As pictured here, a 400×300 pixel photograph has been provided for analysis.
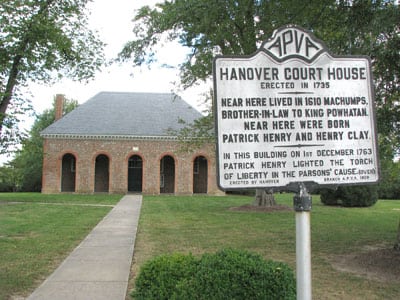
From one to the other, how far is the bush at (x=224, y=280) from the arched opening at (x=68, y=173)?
106 feet

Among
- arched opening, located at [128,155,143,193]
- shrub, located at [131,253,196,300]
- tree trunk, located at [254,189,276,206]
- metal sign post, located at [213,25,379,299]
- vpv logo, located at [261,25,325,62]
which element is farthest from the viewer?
arched opening, located at [128,155,143,193]

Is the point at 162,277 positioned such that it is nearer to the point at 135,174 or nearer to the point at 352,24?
the point at 352,24

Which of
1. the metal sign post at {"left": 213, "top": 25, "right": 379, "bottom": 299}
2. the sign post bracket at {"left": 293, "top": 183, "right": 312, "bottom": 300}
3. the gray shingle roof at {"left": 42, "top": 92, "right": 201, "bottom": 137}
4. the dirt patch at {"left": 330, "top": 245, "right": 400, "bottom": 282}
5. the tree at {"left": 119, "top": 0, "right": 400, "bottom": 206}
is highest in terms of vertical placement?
the gray shingle roof at {"left": 42, "top": 92, "right": 201, "bottom": 137}

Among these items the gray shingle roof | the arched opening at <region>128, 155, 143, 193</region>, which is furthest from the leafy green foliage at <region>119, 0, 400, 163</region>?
the arched opening at <region>128, 155, 143, 193</region>

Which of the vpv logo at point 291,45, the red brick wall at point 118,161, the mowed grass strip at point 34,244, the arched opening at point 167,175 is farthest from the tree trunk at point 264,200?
the arched opening at point 167,175

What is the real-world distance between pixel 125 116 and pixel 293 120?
110 ft

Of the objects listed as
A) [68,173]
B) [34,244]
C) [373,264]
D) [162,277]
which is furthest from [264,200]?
[68,173]

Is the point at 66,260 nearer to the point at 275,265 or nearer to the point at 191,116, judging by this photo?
the point at 275,265

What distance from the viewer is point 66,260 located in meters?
7.69

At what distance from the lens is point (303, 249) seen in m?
2.96

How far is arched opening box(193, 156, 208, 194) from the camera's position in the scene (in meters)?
37.5

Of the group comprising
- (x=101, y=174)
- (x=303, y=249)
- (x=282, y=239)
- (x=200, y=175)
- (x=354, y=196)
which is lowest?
(x=282, y=239)

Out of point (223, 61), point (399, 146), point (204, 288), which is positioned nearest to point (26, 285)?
point (204, 288)

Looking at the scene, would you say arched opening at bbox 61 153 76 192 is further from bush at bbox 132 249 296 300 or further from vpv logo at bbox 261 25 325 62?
vpv logo at bbox 261 25 325 62
